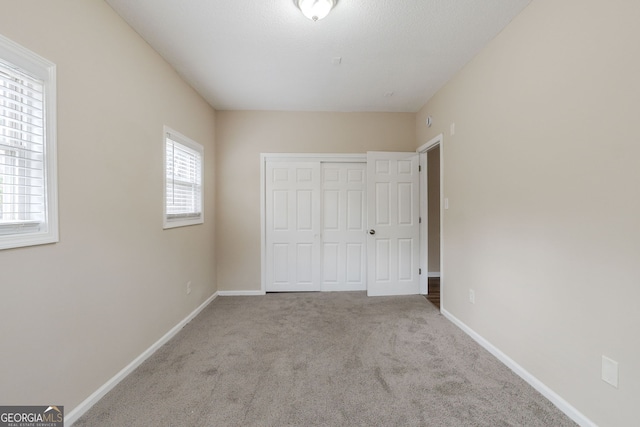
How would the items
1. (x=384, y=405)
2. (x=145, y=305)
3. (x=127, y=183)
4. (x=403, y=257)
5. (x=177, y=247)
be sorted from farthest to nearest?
(x=403, y=257) < (x=177, y=247) < (x=145, y=305) < (x=127, y=183) < (x=384, y=405)

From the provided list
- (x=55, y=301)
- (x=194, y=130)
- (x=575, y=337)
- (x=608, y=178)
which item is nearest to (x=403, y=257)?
(x=575, y=337)

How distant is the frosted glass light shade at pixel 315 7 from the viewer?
1.70 meters

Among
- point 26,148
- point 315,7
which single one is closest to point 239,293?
point 26,148

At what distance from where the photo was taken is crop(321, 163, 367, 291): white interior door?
3.88m

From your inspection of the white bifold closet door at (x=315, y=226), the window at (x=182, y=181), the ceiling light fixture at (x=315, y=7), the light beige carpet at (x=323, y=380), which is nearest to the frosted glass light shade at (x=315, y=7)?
the ceiling light fixture at (x=315, y=7)

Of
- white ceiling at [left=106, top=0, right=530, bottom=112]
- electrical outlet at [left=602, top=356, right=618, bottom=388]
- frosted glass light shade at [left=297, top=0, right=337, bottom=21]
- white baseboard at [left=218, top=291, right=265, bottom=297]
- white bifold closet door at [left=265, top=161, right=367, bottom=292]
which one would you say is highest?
white ceiling at [left=106, top=0, right=530, bottom=112]

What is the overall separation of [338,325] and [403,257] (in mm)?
1502

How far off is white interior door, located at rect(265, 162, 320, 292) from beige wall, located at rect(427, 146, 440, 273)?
2.27m

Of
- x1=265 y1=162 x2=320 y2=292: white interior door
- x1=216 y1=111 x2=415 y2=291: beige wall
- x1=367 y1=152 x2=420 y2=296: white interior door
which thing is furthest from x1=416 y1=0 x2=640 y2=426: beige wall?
x1=265 y1=162 x2=320 y2=292: white interior door

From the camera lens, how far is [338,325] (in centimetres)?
275

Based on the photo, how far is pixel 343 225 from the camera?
3.89 m

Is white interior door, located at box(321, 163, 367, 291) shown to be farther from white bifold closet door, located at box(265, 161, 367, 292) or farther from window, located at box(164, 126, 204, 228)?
window, located at box(164, 126, 204, 228)

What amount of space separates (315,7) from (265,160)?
2.31 metres

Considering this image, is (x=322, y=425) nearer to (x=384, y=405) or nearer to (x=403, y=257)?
(x=384, y=405)
